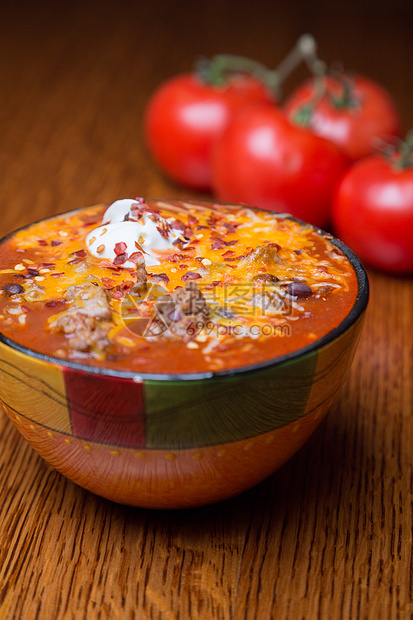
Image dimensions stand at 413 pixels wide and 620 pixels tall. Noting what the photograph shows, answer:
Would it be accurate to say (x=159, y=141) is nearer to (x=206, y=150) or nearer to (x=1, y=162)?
(x=206, y=150)

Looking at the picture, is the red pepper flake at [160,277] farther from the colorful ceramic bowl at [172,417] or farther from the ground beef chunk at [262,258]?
the colorful ceramic bowl at [172,417]

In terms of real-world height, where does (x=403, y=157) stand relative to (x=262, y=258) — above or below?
below

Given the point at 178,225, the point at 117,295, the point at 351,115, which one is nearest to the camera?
the point at 117,295

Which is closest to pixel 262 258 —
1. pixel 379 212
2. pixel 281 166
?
pixel 379 212

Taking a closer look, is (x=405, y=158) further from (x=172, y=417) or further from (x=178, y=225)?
(x=172, y=417)

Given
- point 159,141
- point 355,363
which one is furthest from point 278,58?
point 355,363

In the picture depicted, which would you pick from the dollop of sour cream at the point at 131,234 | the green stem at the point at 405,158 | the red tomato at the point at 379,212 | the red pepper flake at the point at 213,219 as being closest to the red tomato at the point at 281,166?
the red tomato at the point at 379,212
